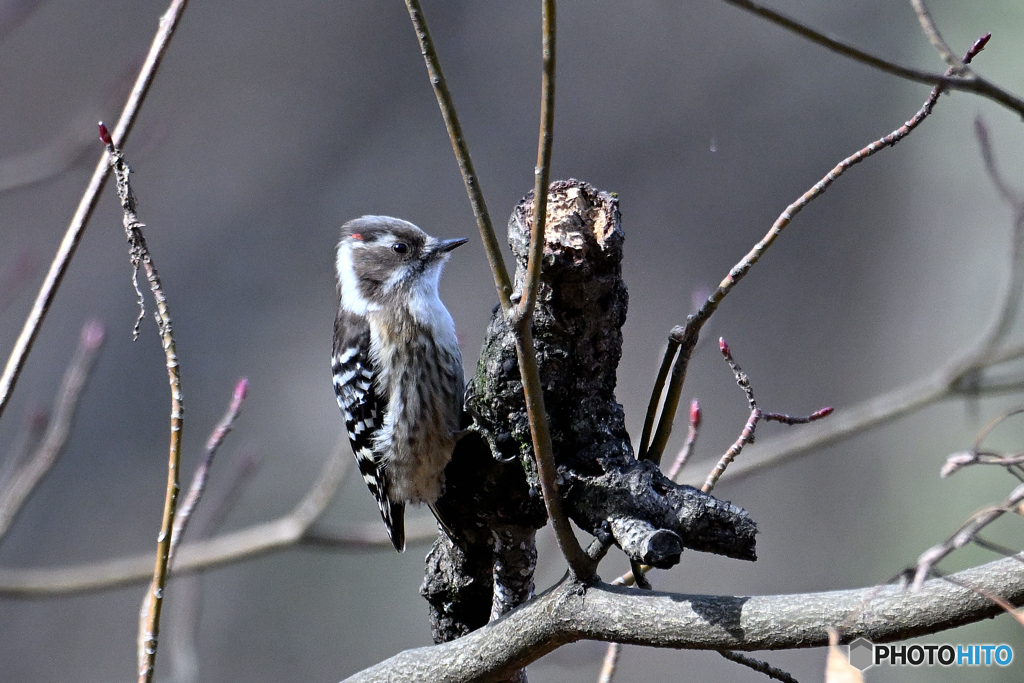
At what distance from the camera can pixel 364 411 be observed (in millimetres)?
2857

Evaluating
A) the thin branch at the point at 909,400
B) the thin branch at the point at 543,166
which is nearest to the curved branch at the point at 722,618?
the thin branch at the point at 543,166

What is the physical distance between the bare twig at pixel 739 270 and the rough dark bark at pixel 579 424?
0.09 metres

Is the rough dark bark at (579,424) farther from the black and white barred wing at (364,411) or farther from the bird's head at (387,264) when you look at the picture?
the bird's head at (387,264)

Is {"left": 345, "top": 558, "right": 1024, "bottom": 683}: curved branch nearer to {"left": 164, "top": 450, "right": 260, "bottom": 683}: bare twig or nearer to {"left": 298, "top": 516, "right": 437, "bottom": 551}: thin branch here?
{"left": 164, "top": 450, "right": 260, "bottom": 683}: bare twig

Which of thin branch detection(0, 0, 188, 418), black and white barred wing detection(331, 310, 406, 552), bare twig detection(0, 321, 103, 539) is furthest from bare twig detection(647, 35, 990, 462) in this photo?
bare twig detection(0, 321, 103, 539)

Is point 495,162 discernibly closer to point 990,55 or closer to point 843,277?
point 843,277

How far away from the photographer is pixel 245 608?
611 centimetres

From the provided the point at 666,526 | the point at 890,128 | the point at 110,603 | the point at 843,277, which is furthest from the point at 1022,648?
the point at 110,603

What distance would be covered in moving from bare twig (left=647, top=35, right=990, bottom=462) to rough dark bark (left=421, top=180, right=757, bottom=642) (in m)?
0.09

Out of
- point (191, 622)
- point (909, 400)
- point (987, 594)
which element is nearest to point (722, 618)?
point (987, 594)

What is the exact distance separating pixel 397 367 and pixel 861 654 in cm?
173

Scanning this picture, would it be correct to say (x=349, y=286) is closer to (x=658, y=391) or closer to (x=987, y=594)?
(x=658, y=391)

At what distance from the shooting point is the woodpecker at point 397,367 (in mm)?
2660

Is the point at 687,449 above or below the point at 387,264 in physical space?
below
